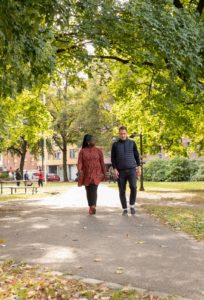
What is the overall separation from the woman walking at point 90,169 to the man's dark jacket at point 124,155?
1.89 feet

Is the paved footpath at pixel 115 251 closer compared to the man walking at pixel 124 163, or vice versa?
the paved footpath at pixel 115 251

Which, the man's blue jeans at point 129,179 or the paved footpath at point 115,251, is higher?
the man's blue jeans at point 129,179

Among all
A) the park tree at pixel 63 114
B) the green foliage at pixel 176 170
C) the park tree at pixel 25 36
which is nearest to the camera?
the park tree at pixel 25 36

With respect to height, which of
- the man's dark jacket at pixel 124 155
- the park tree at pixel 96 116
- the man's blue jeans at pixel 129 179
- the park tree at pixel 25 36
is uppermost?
the park tree at pixel 96 116

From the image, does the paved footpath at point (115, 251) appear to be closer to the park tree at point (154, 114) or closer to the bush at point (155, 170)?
the park tree at point (154, 114)

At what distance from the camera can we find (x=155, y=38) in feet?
39.3

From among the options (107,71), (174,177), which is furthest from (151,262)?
(174,177)

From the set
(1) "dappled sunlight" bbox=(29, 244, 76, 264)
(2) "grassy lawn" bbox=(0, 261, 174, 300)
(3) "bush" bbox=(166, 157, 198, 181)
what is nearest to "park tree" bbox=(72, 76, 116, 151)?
(3) "bush" bbox=(166, 157, 198, 181)

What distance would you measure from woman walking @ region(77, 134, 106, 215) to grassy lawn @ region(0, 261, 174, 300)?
215 inches

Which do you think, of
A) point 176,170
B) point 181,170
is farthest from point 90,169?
point 181,170

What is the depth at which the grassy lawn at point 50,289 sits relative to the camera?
4.14 meters

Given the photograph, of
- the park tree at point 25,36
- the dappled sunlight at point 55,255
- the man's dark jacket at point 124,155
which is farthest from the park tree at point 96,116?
the dappled sunlight at point 55,255

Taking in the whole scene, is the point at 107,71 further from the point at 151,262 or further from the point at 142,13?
the point at 151,262

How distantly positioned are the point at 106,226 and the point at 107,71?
10.5 meters
